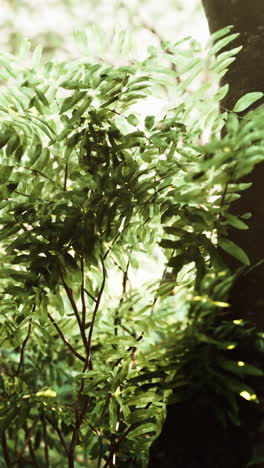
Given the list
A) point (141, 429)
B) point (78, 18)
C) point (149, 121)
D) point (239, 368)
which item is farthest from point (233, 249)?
point (78, 18)

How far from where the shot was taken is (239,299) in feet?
3.68

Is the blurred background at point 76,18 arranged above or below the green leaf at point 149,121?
above

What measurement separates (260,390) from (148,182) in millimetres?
584

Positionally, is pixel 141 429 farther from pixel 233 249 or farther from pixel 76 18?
pixel 76 18

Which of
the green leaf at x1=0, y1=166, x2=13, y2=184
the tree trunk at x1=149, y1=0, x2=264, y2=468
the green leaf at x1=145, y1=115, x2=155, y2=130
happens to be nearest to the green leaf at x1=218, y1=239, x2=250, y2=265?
the tree trunk at x1=149, y1=0, x2=264, y2=468

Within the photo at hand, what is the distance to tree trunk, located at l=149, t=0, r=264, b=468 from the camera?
3.26ft

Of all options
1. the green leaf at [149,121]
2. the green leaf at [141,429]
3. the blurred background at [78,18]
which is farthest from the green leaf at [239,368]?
the blurred background at [78,18]

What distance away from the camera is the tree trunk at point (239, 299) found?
0.99 meters

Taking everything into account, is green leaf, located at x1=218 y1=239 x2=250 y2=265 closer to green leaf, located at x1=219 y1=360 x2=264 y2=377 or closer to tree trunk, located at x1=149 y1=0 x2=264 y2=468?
tree trunk, located at x1=149 y1=0 x2=264 y2=468

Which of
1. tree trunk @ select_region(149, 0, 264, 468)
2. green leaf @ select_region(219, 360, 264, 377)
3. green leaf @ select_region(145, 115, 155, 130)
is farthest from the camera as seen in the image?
green leaf @ select_region(145, 115, 155, 130)

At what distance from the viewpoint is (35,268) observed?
1117 mm

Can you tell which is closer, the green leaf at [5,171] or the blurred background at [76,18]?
the green leaf at [5,171]

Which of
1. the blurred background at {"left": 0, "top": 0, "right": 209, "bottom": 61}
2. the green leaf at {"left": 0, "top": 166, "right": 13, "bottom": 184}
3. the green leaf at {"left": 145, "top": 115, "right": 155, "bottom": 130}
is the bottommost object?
the green leaf at {"left": 0, "top": 166, "right": 13, "bottom": 184}

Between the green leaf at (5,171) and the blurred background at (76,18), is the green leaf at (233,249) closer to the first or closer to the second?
the green leaf at (5,171)
